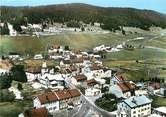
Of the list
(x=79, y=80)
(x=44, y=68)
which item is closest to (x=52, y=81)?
(x=44, y=68)

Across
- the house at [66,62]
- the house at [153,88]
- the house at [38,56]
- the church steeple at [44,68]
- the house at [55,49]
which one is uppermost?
the house at [55,49]

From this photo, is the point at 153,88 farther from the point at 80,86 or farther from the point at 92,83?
the point at 80,86

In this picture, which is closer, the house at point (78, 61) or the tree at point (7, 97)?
the tree at point (7, 97)

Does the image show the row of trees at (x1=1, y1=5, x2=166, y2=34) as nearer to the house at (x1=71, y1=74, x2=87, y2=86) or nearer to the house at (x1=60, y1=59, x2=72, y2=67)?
the house at (x1=60, y1=59, x2=72, y2=67)

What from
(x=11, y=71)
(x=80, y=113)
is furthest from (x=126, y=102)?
(x=11, y=71)

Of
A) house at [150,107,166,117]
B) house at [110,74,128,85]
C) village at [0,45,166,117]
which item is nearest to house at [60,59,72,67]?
village at [0,45,166,117]

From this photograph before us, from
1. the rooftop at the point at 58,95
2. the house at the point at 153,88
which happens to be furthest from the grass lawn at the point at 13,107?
the house at the point at 153,88

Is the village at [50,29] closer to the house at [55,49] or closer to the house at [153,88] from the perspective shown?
the house at [55,49]
